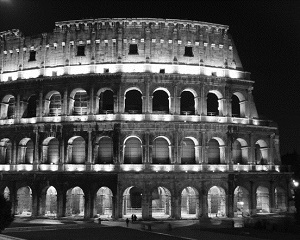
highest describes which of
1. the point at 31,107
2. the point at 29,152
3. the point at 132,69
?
the point at 132,69

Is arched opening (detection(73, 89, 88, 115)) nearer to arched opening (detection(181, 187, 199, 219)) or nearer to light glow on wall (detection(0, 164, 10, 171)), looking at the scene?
light glow on wall (detection(0, 164, 10, 171))

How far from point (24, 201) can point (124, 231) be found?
43.8 ft

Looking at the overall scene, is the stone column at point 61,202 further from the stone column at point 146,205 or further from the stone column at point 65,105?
the stone column at point 65,105

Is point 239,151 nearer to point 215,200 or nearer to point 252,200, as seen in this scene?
point 252,200

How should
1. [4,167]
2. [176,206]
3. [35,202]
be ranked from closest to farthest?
[176,206] → [35,202] → [4,167]

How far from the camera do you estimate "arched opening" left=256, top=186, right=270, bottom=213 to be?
3597 cm

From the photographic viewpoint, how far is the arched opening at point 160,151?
34.8 meters

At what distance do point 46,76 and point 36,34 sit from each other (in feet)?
14.1

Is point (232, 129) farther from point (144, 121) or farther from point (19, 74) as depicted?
point (19, 74)

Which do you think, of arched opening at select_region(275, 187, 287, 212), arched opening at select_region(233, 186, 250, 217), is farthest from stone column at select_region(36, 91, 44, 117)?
arched opening at select_region(275, 187, 287, 212)

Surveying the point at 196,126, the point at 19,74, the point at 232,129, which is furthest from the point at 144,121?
the point at 19,74

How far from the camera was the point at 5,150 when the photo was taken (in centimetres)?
3809

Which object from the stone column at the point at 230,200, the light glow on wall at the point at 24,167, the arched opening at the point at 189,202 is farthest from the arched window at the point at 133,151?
the light glow on wall at the point at 24,167

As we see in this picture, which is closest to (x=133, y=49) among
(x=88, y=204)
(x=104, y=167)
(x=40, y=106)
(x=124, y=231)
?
(x=40, y=106)
